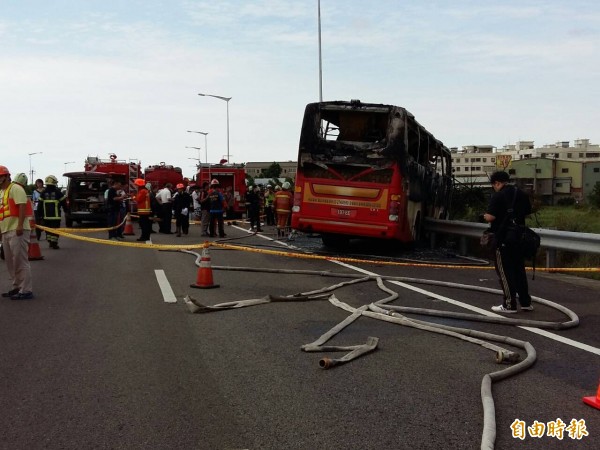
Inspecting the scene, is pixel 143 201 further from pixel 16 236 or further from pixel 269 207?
pixel 269 207

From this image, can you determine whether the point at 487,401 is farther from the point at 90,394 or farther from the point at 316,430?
the point at 90,394

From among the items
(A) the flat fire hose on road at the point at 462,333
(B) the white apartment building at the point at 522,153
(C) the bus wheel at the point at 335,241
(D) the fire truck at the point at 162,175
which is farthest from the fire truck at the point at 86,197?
(B) the white apartment building at the point at 522,153

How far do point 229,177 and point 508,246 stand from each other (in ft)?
94.4

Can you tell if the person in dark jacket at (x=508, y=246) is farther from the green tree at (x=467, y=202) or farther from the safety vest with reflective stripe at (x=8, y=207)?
the green tree at (x=467, y=202)

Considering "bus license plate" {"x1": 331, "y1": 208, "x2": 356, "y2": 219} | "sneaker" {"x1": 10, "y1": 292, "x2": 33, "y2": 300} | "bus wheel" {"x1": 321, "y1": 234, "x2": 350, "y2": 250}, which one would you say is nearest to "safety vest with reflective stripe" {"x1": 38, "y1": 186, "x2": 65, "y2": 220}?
"bus wheel" {"x1": 321, "y1": 234, "x2": 350, "y2": 250}

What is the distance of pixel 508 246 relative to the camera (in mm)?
8344

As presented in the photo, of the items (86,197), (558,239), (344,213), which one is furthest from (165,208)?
(558,239)

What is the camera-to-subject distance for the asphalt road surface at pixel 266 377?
4215 millimetres

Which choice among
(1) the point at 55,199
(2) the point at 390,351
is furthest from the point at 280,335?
(1) the point at 55,199

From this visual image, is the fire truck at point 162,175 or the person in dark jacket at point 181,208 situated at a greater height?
the fire truck at point 162,175

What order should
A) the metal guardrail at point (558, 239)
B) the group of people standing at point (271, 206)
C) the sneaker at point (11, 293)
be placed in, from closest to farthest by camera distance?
the sneaker at point (11, 293)
the metal guardrail at point (558, 239)
the group of people standing at point (271, 206)

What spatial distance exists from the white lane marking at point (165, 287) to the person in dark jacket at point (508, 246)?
14.3 feet

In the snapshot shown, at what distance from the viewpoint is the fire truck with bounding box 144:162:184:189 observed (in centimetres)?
3581

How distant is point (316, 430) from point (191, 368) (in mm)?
1779
